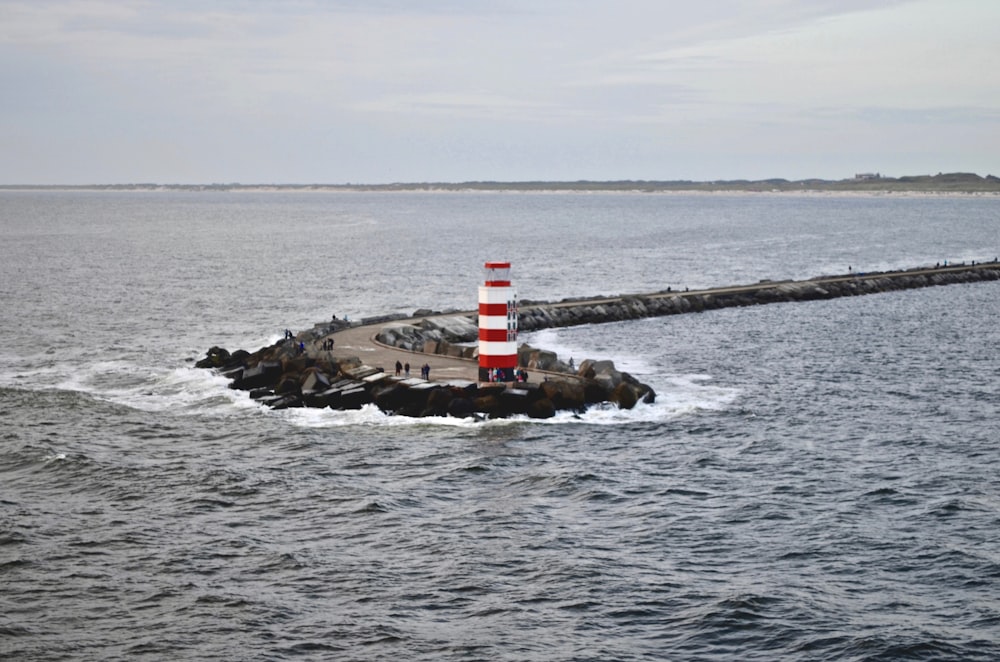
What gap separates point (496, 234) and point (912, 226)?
217 feet

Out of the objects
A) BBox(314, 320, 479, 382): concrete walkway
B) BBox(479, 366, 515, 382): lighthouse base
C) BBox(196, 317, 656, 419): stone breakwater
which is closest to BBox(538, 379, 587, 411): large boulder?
BBox(196, 317, 656, 419): stone breakwater

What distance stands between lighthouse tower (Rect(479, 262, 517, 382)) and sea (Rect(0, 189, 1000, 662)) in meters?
3.14

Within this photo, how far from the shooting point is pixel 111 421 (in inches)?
1485

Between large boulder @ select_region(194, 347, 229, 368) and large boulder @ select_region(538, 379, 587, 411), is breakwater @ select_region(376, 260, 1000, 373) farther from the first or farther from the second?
large boulder @ select_region(194, 347, 229, 368)

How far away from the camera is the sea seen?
2105 cm

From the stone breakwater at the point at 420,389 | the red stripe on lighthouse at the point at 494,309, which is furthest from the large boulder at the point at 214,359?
the red stripe on lighthouse at the point at 494,309

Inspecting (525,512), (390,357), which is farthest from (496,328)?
(525,512)

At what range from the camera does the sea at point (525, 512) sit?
21.0 meters

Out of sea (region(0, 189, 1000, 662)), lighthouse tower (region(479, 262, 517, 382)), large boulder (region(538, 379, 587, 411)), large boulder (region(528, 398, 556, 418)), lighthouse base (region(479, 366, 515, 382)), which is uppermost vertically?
lighthouse tower (region(479, 262, 517, 382))

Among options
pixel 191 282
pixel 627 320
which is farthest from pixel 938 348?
pixel 191 282

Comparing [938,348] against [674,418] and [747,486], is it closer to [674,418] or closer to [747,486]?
[674,418]

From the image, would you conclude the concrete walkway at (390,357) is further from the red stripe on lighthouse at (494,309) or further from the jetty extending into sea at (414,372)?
the red stripe on lighthouse at (494,309)

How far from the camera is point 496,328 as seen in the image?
39812mm

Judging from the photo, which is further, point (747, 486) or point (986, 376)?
point (986, 376)
